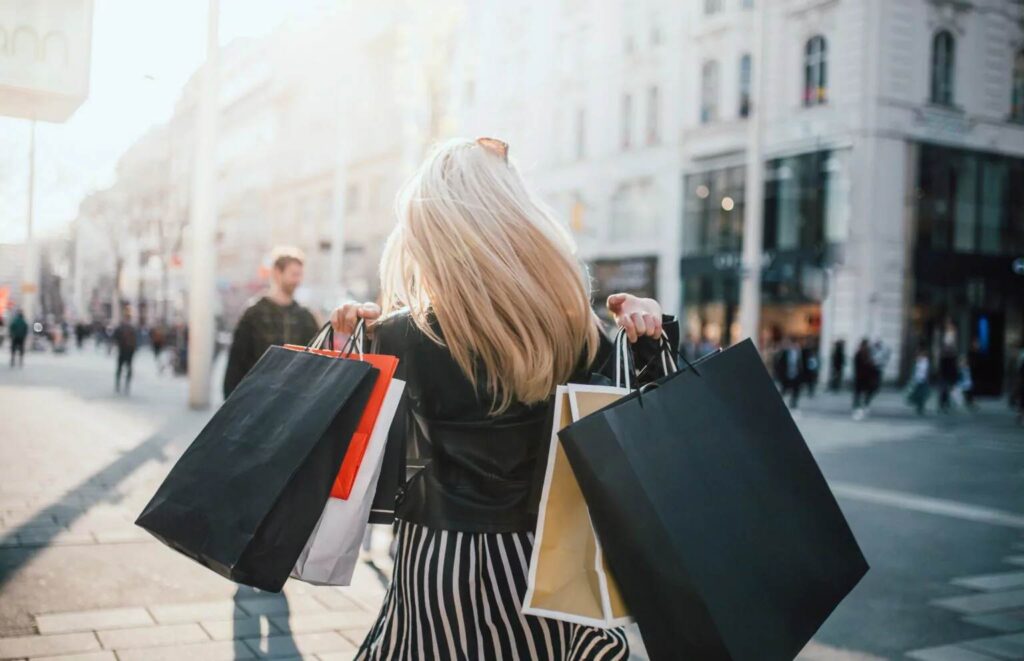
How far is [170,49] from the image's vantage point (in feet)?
28.7

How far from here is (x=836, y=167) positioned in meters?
26.5

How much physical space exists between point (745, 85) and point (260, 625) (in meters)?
28.2

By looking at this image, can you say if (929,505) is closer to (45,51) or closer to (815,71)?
(45,51)

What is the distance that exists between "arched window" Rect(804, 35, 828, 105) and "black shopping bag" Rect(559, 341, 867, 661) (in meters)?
27.1

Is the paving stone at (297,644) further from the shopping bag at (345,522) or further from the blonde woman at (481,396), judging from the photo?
the shopping bag at (345,522)

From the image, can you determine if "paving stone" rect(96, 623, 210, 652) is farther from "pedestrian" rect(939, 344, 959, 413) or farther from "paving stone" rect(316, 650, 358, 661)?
"pedestrian" rect(939, 344, 959, 413)

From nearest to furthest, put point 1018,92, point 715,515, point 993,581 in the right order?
point 715,515
point 993,581
point 1018,92

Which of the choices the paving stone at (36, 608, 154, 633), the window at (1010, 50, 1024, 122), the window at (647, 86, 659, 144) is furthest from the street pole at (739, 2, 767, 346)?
the paving stone at (36, 608, 154, 633)

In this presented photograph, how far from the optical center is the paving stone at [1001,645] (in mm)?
4484

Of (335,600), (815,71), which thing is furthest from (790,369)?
(335,600)

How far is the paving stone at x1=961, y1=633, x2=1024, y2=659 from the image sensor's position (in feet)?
14.7

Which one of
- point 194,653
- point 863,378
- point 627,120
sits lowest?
point 194,653

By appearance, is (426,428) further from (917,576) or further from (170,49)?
(170,49)

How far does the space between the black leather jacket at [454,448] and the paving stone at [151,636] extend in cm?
231
